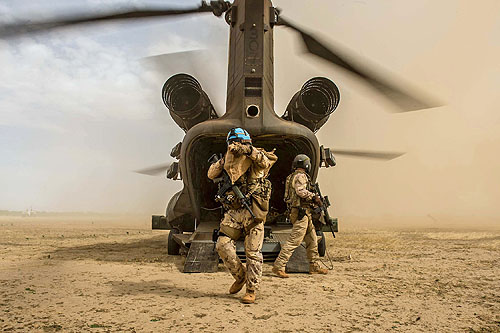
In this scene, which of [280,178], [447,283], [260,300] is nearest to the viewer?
[260,300]

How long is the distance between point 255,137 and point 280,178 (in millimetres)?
1700

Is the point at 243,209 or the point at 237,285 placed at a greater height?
the point at 243,209

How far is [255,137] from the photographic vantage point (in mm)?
6293

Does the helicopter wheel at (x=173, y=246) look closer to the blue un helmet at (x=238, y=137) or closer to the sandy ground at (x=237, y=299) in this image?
the sandy ground at (x=237, y=299)

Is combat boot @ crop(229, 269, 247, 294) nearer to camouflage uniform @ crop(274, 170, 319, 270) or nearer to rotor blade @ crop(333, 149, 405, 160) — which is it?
camouflage uniform @ crop(274, 170, 319, 270)

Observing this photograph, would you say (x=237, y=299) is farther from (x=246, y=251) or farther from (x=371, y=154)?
(x=371, y=154)

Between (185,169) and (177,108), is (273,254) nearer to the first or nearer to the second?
(185,169)

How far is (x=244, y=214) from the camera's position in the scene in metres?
3.77

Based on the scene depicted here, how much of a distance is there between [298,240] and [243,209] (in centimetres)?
163

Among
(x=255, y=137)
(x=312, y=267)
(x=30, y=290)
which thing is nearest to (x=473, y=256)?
(x=312, y=267)

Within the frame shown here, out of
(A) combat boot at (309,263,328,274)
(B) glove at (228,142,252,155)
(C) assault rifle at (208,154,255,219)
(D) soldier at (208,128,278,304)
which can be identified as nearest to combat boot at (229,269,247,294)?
(D) soldier at (208,128,278,304)

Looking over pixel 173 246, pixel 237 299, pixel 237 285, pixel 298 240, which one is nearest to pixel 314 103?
pixel 298 240

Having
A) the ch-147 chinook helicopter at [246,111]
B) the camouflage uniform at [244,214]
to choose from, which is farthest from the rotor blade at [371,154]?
the camouflage uniform at [244,214]

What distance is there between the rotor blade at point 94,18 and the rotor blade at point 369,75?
2.06 m
